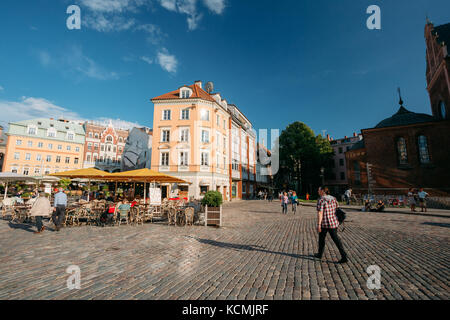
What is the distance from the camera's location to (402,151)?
2784 centimetres

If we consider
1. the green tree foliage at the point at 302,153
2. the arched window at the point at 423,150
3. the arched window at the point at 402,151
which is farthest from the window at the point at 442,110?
the green tree foliage at the point at 302,153

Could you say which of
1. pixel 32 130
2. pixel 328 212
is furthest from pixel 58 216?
pixel 32 130

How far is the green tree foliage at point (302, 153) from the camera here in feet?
133

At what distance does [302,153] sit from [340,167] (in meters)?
28.0

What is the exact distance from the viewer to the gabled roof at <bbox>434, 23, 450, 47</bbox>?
85.6 feet

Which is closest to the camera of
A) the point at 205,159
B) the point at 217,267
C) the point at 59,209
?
the point at 217,267

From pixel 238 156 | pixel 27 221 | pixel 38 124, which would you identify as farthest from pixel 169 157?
pixel 38 124

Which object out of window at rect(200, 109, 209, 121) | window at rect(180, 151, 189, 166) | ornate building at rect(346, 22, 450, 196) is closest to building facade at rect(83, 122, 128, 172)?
window at rect(180, 151, 189, 166)

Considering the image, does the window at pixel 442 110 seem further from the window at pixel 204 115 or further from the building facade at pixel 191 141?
the window at pixel 204 115

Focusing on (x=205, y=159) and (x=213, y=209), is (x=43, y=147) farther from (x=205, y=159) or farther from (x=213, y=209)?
(x=213, y=209)

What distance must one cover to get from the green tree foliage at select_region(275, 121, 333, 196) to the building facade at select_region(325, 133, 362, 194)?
54.8 ft

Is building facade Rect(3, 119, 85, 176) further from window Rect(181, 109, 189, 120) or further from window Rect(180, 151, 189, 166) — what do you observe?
window Rect(181, 109, 189, 120)

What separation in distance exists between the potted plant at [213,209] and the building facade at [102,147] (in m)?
50.1
